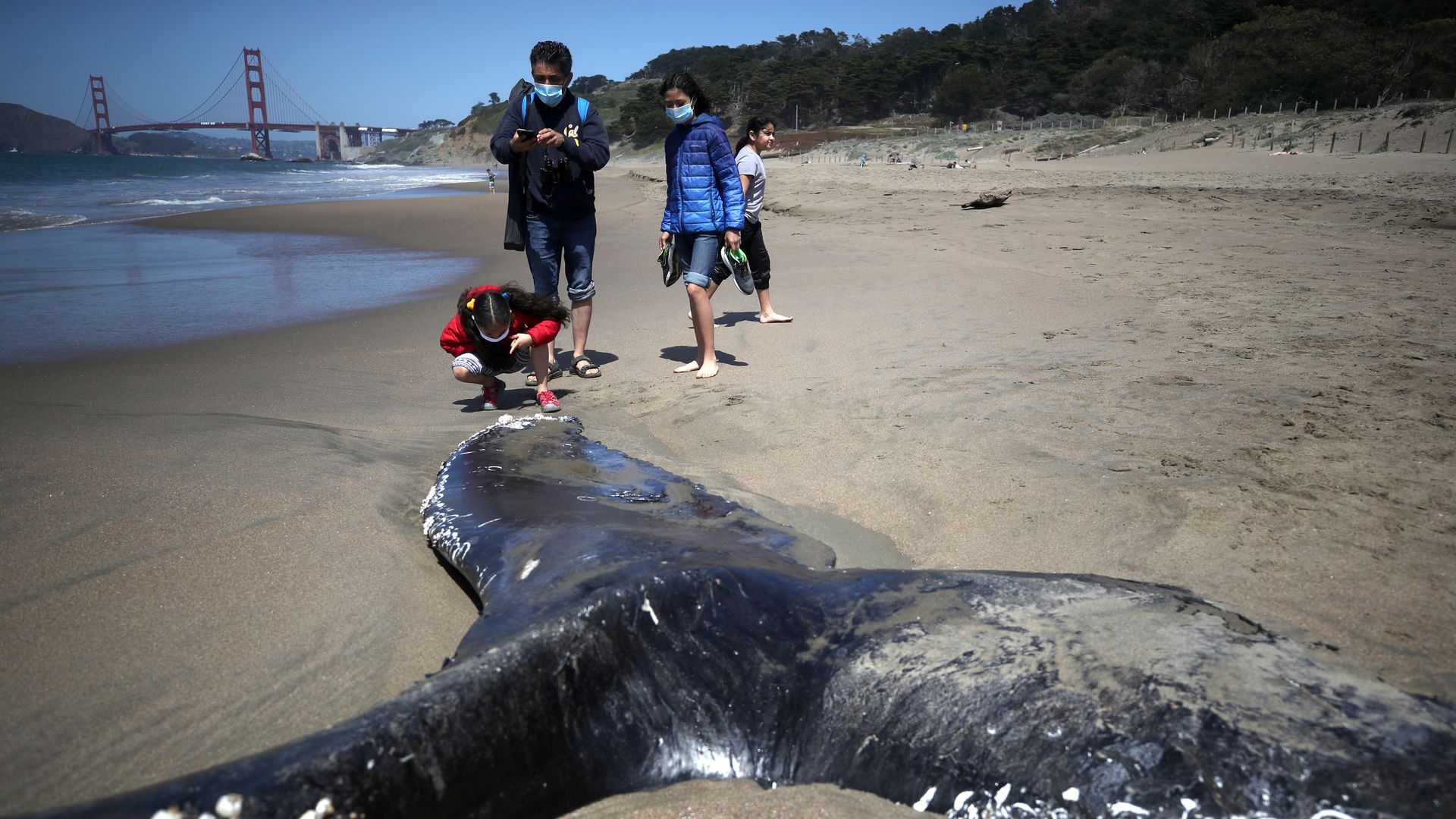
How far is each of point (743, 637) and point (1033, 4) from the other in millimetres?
106608

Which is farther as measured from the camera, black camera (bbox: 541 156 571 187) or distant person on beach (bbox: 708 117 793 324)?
distant person on beach (bbox: 708 117 793 324)

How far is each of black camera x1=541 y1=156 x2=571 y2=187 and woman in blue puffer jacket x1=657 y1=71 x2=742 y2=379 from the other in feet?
1.91

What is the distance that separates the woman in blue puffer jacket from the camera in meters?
4.75

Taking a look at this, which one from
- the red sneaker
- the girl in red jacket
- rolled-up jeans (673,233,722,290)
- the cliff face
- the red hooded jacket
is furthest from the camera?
the cliff face

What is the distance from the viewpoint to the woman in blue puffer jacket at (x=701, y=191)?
4.75 metres

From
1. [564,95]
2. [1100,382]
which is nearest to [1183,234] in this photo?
[1100,382]

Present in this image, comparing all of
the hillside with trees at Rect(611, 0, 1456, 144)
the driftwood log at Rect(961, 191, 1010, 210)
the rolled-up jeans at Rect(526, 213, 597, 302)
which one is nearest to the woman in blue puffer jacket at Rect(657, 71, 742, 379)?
the rolled-up jeans at Rect(526, 213, 597, 302)

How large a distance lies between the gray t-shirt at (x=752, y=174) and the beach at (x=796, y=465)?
88 centimetres

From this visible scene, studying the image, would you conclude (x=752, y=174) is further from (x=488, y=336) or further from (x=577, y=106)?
(x=488, y=336)

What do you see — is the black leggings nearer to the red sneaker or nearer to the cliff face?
the red sneaker

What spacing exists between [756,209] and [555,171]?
2.15 metres

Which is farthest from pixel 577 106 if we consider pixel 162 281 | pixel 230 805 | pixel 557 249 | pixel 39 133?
pixel 39 133

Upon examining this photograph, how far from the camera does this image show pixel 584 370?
5.07 meters

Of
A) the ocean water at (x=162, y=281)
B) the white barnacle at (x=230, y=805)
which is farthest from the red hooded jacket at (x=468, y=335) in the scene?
the white barnacle at (x=230, y=805)
